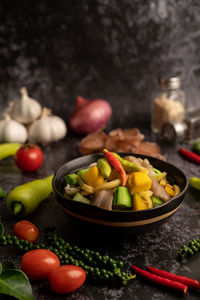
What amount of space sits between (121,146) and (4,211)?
0.76 meters

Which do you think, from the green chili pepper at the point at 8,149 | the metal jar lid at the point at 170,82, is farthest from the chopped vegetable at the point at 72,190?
the metal jar lid at the point at 170,82

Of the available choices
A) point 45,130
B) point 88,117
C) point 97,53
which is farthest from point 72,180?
point 97,53

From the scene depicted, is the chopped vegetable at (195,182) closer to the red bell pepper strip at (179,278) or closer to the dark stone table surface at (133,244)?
the dark stone table surface at (133,244)

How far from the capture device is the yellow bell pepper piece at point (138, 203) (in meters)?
1.15

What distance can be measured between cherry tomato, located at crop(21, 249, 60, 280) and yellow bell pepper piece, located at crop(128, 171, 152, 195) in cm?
34

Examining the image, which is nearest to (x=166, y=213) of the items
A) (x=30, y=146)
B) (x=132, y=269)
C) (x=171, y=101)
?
(x=132, y=269)

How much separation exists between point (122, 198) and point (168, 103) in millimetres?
1340

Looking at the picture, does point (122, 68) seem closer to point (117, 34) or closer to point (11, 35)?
point (117, 34)

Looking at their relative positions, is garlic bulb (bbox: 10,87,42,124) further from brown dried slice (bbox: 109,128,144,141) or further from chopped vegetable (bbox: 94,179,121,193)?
chopped vegetable (bbox: 94,179,121,193)

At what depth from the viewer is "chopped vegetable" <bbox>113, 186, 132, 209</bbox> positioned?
1144mm

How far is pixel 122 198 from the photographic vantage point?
1149mm

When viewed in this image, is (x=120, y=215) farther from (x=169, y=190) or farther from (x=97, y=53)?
(x=97, y=53)

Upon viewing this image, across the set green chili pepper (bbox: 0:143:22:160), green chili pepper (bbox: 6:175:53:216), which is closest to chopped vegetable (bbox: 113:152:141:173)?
green chili pepper (bbox: 6:175:53:216)

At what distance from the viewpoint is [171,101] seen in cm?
→ 236
